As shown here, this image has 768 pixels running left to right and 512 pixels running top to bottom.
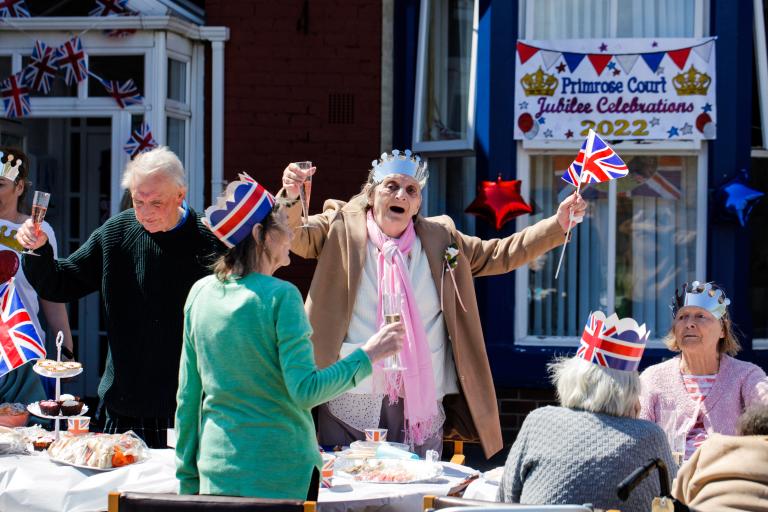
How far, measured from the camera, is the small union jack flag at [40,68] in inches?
308

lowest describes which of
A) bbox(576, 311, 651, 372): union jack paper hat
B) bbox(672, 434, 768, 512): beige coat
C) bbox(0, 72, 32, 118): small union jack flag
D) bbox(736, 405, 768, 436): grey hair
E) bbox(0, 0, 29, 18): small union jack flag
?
bbox(672, 434, 768, 512): beige coat

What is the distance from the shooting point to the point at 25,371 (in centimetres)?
591

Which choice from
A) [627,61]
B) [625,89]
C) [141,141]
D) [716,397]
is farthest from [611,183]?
[141,141]

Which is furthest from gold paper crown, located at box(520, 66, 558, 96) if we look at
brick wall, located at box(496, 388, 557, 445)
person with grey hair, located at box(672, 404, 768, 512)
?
person with grey hair, located at box(672, 404, 768, 512)

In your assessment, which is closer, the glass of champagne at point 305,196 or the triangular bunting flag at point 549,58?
the glass of champagne at point 305,196

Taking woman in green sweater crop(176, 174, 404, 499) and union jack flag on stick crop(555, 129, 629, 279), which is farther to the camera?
union jack flag on stick crop(555, 129, 629, 279)

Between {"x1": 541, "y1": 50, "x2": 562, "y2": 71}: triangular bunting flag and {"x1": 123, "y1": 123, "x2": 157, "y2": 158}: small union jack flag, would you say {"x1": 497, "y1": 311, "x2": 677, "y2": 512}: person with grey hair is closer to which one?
{"x1": 541, "y1": 50, "x2": 562, "y2": 71}: triangular bunting flag

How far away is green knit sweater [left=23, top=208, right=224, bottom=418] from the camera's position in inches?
191

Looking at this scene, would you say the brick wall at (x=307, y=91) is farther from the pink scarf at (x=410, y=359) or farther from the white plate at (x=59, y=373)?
the white plate at (x=59, y=373)

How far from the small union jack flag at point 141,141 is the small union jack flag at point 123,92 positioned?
185 millimetres

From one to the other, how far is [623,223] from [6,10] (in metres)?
4.34

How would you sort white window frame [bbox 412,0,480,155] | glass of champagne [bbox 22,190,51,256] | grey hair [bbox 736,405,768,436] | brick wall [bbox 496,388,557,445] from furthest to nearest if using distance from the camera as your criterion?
white window frame [bbox 412,0,480,155], brick wall [bbox 496,388,557,445], glass of champagne [bbox 22,190,51,256], grey hair [bbox 736,405,768,436]

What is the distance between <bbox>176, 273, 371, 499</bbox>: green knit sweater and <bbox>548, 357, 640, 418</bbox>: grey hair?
0.71 metres

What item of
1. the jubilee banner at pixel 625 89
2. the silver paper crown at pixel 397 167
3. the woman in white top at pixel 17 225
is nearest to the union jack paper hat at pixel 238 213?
the silver paper crown at pixel 397 167
